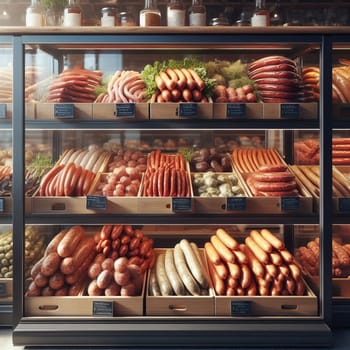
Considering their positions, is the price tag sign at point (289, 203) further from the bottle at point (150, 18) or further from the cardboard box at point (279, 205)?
the bottle at point (150, 18)

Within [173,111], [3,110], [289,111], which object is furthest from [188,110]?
[3,110]

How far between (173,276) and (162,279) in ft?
0.22

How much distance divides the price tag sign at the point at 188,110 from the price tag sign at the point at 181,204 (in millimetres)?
456

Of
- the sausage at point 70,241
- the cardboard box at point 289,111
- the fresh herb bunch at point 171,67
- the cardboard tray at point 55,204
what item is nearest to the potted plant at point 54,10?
the fresh herb bunch at point 171,67

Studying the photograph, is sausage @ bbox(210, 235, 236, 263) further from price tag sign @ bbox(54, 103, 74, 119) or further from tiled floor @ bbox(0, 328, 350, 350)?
price tag sign @ bbox(54, 103, 74, 119)

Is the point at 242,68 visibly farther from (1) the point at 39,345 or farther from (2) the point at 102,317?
(1) the point at 39,345

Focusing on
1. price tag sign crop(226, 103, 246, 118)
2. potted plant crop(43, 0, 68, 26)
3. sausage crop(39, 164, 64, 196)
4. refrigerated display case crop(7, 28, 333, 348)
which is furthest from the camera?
potted plant crop(43, 0, 68, 26)

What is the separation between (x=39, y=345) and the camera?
266cm

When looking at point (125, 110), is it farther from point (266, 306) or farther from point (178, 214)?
point (266, 306)

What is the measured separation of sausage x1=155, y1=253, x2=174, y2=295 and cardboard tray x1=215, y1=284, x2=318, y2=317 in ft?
0.91

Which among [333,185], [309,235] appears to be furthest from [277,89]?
[309,235]

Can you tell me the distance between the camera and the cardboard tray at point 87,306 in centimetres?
272

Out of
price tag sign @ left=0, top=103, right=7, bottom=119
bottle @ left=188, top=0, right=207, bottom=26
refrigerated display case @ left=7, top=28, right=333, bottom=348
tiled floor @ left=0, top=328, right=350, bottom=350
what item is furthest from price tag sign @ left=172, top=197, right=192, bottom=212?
bottle @ left=188, top=0, right=207, bottom=26

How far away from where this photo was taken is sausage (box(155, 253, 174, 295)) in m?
2.79
